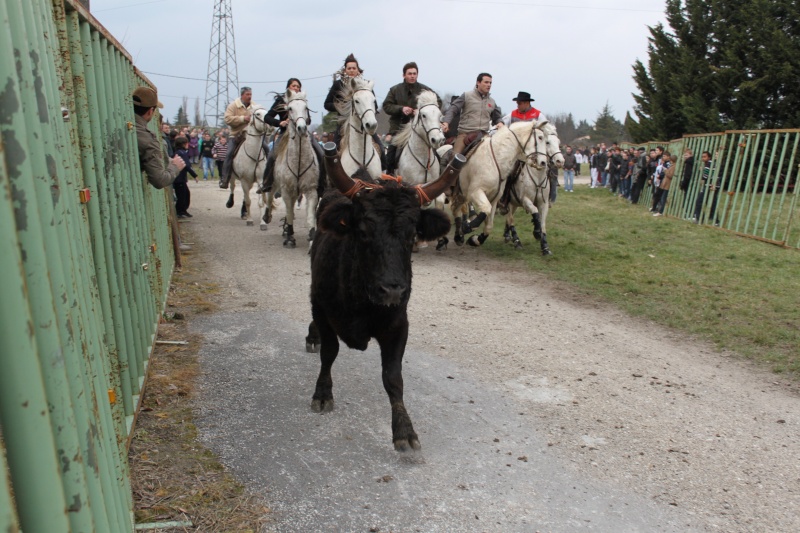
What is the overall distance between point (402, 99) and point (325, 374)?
8.50 m

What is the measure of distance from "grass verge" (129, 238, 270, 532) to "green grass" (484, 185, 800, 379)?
18.4 feet

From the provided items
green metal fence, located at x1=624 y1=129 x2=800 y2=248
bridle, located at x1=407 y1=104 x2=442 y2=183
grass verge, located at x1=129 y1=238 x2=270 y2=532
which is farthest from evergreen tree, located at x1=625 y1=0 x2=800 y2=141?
grass verge, located at x1=129 y1=238 x2=270 y2=532

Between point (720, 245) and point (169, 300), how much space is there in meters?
11.7

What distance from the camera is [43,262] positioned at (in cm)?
194

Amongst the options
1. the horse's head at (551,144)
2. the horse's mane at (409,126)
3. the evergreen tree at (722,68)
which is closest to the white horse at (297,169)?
the horse's mane at (409,126)

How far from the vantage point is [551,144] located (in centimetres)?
1162

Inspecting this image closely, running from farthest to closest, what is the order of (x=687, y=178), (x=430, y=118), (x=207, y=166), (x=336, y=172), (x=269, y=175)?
(x=207, y=166)
(x=687, y=178)
(x=269, y=175)
(x=430, y=118)
(x=336, y=172)

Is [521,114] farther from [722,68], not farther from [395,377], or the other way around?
[722,68]

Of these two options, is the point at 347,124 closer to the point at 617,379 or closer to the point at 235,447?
the point at 617,379

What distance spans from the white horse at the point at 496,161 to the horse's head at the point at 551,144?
11 cm

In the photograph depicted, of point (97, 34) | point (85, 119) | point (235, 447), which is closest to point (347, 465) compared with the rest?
point (235, 447)

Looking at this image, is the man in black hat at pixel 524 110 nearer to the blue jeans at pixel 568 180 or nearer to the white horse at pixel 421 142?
the white horse at pixel 421 142

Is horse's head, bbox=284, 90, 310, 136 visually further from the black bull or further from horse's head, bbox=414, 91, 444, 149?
the black bull

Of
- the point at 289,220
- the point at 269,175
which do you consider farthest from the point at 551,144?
the point at 269,175
